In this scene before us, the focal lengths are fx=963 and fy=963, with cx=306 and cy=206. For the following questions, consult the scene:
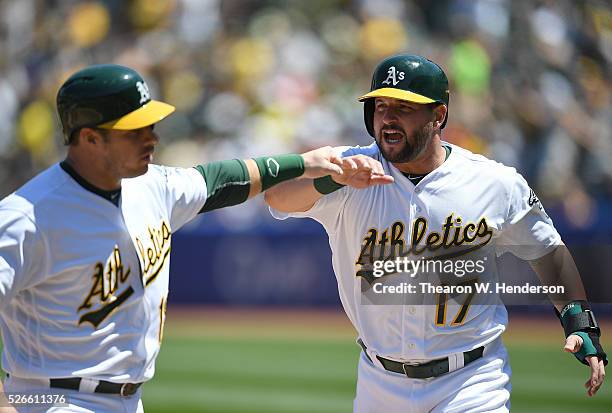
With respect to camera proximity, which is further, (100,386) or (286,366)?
(286,366)

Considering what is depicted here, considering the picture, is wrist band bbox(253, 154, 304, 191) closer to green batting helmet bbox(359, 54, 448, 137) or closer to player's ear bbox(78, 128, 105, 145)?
green batting helmet bbox(359, 54, 448, 137)

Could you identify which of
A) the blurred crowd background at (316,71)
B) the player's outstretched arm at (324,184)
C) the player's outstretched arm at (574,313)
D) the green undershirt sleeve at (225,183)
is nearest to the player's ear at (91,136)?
the green undershirt sleeve at (225,183)

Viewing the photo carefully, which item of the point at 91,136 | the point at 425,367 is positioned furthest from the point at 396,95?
the point at 91,136

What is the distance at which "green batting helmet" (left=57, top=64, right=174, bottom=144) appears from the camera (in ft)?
12.3

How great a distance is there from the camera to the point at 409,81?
15.6 ft

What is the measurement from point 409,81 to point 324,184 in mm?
666

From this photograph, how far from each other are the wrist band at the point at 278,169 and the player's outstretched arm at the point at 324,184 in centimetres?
16

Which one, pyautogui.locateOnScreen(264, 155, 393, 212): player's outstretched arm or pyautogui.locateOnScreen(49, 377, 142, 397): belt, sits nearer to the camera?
pyautogui.locateOnScreen(49, 377, 142, 397): belt

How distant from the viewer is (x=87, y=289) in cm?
372

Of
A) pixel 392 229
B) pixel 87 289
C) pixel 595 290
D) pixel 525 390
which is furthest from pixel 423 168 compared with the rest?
Result: pixel 595 290


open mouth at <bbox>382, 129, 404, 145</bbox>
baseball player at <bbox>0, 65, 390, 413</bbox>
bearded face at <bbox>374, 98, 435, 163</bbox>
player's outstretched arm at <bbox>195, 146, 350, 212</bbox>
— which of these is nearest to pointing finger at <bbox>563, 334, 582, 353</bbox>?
bearded face at <bbox>374, 98, 435, 163</bbox>

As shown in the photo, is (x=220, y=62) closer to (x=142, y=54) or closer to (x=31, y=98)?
(x=142, y=54)

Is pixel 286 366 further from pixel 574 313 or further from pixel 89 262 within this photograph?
pixel 89 262

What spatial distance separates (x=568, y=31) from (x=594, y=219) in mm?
3220
